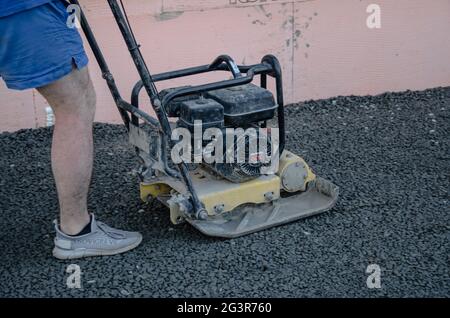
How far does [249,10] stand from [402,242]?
96.7 inches

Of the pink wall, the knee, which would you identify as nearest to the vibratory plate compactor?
the knee

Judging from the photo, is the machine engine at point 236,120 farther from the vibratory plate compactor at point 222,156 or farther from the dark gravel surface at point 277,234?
the dark gravel surface at point 277,234

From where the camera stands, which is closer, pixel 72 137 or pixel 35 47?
pixel 35 47

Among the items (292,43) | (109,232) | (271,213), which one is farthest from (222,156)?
(292,43)

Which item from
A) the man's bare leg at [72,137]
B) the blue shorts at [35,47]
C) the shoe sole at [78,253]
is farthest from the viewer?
the shoe sole at [78,253]

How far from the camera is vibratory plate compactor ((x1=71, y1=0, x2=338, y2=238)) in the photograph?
12.0 feet

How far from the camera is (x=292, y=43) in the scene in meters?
5.71

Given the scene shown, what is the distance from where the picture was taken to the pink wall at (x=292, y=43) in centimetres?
519

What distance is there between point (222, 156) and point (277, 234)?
1.60 feet

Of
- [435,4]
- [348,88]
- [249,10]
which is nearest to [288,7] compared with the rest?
[249,10]

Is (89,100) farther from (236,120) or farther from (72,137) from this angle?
(236,120)

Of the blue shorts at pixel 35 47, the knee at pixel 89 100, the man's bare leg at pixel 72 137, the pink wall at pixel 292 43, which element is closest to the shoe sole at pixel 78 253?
the man's bare leg at pixel 72 137

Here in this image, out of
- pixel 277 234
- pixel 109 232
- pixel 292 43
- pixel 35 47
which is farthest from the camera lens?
pixel 292 43

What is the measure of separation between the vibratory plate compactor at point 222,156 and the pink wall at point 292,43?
136cm
